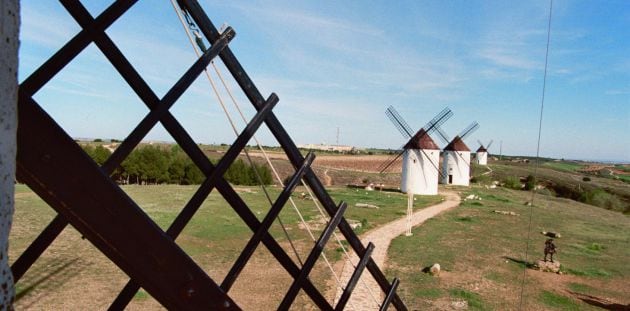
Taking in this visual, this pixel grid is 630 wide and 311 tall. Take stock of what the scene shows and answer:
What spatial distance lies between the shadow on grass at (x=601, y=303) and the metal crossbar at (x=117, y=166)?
1192 cm

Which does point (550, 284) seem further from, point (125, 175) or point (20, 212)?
point (125, 175)

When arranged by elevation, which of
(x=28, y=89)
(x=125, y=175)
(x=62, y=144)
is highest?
(x=28, y=89)

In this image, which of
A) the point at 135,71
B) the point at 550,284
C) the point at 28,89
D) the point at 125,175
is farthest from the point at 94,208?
the point at 125,175

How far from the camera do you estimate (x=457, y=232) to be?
1870 cm

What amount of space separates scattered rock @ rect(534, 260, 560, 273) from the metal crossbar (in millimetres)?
14303

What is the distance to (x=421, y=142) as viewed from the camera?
33.2 meters

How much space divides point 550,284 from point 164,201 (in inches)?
821

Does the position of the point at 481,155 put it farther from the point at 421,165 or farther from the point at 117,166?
the point at 117,166

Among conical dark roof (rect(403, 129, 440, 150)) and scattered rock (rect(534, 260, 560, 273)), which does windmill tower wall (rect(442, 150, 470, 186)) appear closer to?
conical dark roof (rect(403, 129, 440, 150))

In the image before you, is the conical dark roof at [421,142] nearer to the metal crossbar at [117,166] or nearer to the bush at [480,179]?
the bush at [480,179]

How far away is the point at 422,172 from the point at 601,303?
22412 mm

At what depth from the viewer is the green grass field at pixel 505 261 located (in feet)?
34.4

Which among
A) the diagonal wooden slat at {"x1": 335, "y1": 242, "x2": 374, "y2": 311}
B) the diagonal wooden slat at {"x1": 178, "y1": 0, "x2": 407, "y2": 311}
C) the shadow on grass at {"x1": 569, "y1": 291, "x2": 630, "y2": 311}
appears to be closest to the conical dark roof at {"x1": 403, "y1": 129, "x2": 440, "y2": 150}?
the shadow on grass at {"x1": 569, "y1": 291, "x2": 630, "y2": 311}

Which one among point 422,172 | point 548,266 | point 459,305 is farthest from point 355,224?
point 422,172
